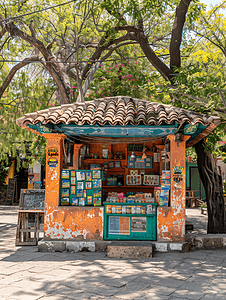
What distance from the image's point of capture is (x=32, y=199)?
300 inches

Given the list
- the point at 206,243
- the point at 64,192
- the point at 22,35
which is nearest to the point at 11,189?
the point at 22,35

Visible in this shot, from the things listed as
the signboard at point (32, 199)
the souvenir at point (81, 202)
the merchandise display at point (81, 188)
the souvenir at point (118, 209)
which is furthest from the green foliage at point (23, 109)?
the souvenir at point (118, 209)

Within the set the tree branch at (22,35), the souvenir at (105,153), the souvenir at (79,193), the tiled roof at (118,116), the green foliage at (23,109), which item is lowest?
the souvenir at (79,193)

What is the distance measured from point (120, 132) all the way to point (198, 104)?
7.12ft

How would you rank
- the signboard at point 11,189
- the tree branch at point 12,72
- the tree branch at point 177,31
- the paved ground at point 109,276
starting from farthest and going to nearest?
the signboard at point 11,189
the tree branch at point 12,72
the tree branch at point 177,31
the paved ground at point 109,276

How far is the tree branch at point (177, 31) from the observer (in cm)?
810

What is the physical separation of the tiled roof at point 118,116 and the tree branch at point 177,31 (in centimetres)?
207

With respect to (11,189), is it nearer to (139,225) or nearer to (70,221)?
(70,221)

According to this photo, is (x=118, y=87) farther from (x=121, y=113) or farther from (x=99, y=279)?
(x=99, y=279)

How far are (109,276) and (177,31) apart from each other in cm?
695

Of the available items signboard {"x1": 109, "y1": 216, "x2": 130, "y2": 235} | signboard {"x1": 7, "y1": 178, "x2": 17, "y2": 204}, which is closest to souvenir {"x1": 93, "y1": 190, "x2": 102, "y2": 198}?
signboard {"x1": 109, "y1": 216, "x2": 130, "y2": 235}

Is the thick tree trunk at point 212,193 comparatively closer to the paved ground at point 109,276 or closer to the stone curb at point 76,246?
the paved ground at point 109,276

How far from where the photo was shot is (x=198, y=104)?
24.2 feet

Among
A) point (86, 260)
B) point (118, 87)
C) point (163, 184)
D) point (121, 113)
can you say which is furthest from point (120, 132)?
point (118, 87)
